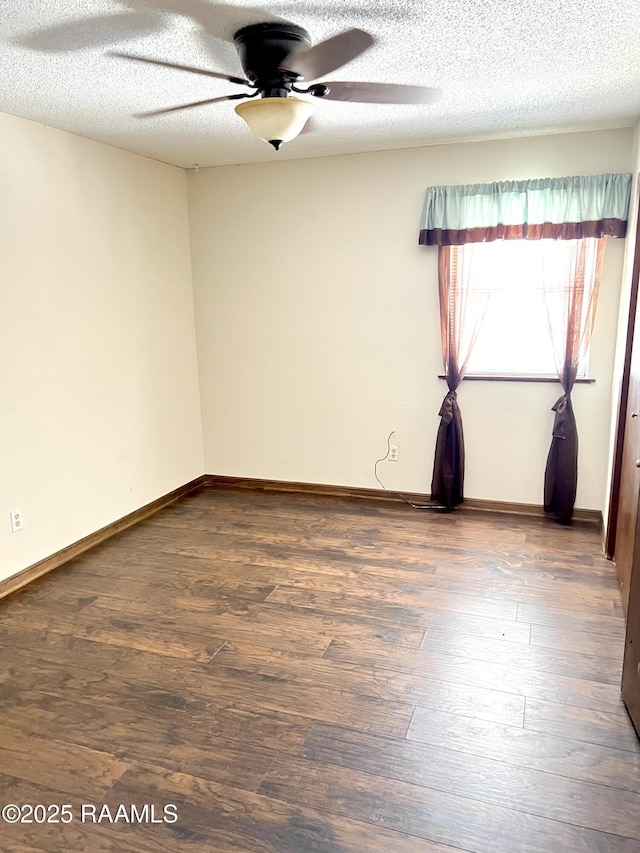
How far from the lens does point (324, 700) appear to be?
2.13 meters

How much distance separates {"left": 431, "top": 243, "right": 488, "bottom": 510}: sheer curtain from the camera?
3736mm

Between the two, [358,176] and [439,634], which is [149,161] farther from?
[439,634]

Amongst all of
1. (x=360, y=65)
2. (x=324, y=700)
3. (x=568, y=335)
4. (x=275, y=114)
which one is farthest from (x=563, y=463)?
(x=275, y=114)

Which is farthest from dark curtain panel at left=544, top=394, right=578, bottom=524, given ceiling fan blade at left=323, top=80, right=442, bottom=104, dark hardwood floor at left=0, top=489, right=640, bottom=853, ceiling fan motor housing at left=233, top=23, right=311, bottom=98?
ceiling fan motor housing at left=233, top=23, right=311, bottom=98

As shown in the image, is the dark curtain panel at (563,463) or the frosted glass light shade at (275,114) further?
the dark curtain panel at (563,463)

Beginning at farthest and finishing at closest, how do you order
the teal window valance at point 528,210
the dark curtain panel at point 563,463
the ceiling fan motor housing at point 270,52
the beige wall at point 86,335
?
1. the dark curtain panel at point 563,463
2. the teal window valance at point 528,210
3. the beige wall at point 86,335
4. the ceiling fan motor housing at point 270,52

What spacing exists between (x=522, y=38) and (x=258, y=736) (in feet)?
8.51

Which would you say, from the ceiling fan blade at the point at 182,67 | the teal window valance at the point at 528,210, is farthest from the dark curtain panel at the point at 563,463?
the ceiling fan blade at the point at 182,67

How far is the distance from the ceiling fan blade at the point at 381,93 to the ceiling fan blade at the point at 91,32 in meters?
0.72

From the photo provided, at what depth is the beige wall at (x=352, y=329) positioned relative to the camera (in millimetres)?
3682

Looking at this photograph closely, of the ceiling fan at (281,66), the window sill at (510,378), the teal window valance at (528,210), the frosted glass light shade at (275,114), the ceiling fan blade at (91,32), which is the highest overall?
the ceiling fan blade at (91,32)

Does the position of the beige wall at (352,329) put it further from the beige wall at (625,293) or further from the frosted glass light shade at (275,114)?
the frosted glass light shade at (275,114)

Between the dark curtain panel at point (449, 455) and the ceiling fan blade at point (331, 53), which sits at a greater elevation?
the ceiling fan blade at point (331, 53)

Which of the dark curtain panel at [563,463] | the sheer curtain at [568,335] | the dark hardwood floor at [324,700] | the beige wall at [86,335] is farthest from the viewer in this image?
the dark curtain panel at [563,463]
